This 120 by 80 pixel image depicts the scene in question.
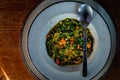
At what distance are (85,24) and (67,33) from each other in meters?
0.12

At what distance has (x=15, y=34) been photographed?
42.2 inches

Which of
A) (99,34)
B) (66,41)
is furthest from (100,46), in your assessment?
(66,41)

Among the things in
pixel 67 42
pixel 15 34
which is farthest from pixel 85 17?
pixel 15 34

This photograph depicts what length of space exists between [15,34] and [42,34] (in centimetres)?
11

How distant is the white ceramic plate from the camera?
1005 mm

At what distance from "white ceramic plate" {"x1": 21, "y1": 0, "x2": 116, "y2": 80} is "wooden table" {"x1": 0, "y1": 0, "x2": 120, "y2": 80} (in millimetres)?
61

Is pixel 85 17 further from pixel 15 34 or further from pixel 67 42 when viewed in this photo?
pixel 15 34

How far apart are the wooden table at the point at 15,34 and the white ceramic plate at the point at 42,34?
61 millimetres

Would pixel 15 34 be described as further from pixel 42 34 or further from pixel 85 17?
pixel 85 17

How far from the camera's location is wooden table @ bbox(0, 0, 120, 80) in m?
1.06

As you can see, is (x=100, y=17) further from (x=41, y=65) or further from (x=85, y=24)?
(x=41, y=65)

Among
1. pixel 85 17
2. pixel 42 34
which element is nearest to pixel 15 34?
pixel 42 34

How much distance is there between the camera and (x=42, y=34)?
1039 mm

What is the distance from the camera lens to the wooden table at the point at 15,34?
1063 mm
